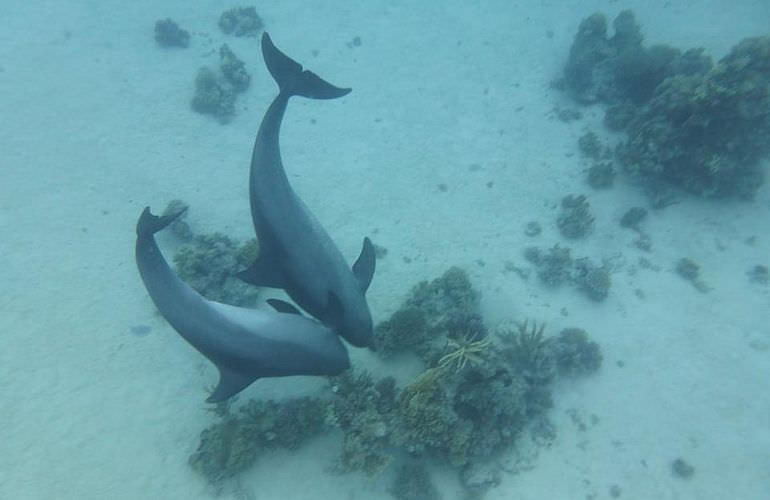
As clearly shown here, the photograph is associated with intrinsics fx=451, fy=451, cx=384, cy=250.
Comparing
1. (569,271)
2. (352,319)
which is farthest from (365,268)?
(569,271)

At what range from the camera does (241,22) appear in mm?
14734

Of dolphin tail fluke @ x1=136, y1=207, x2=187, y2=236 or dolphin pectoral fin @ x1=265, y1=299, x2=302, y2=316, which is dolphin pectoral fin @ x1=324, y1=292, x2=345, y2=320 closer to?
dolphin pectoral fin @ x1=265, y1=299, x2=302, y2=316

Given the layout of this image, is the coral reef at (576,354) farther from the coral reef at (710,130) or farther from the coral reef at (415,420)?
the coral reef at (710,130)

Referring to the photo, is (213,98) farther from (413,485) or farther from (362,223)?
(413,485)

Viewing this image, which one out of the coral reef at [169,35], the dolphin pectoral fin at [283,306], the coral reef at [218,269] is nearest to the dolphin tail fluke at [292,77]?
the dolphin pectoral fin at [283,306]

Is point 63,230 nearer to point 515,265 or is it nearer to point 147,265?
point 147,265

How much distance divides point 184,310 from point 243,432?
251 centimetres

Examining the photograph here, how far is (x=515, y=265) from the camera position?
9.50 meters

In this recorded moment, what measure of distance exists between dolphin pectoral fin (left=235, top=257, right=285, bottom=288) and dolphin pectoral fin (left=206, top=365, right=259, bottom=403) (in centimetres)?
146

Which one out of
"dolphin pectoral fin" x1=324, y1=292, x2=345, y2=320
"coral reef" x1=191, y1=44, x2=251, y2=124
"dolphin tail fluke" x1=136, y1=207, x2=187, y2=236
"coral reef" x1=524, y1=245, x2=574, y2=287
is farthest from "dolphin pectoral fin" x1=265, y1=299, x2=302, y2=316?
"coral reef" x1=191, y1=44, x2=251, y2=124

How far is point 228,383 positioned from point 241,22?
13.0 m

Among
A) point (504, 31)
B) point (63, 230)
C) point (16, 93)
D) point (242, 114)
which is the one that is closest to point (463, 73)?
point (504, 31)

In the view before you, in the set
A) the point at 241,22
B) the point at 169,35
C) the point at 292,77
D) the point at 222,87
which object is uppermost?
the point at 241,22

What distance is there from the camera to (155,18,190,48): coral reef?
13.9 metres
